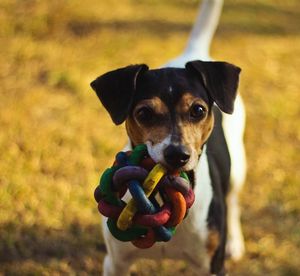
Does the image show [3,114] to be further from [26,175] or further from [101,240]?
[101,240]

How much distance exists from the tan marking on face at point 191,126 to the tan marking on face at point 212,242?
558 mm

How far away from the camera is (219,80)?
3.21 metres

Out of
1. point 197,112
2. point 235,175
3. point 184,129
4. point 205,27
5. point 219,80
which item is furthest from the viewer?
point 205,27

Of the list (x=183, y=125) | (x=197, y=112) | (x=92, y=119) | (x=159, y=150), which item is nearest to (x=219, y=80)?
(x=197, y=112)

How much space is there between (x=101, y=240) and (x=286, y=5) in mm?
5134

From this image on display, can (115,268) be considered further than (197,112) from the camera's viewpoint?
Yes

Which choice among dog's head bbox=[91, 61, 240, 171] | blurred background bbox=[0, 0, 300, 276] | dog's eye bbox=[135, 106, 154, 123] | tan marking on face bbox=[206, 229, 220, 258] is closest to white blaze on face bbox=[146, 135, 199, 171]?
dog's head bbox=[91, 61, 240, 171]

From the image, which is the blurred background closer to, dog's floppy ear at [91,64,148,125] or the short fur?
the short fur

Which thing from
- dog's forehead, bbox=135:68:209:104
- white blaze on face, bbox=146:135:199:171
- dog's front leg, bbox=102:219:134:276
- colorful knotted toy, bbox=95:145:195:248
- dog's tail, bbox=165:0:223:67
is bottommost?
colorful knotted toy, bbox=95:145:195:248

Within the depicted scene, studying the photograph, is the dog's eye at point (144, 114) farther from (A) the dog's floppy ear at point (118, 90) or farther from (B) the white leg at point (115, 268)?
(B) the white leg at point (115, 268)

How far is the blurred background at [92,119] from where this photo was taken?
4.40 m

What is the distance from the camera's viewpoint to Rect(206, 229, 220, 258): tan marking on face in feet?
11.1

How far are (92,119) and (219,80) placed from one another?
8.44 ft

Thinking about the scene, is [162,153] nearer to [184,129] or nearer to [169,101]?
[184,129]
